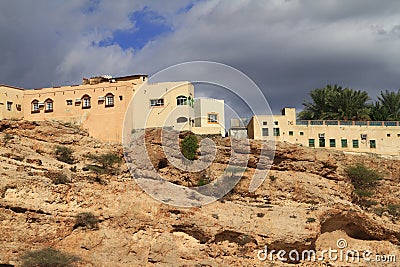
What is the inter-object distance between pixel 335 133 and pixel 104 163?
1990 centimetres

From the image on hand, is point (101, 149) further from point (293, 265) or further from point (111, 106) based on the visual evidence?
point (293, 265)

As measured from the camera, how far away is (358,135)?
39.7 metres

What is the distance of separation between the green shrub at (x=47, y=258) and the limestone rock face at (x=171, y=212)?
39 centimetres

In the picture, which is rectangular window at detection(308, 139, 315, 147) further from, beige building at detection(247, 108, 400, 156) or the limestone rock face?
the limestone rock face

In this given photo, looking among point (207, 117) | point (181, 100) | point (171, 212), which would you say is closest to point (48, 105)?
point (181, 100)

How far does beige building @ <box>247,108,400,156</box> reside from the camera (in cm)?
3900

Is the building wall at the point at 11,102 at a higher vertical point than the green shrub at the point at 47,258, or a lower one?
higher

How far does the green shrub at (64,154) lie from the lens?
90.5 feet

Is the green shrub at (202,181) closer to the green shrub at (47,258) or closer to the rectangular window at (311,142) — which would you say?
the green shrub at (47,258)

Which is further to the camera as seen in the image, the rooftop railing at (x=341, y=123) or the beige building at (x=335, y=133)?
the rooftop railing at (x=341, y=123)

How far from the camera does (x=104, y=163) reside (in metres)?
27.3

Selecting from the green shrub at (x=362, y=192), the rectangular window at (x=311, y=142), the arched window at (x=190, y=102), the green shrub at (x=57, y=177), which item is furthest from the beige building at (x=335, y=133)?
the green shrub at (x=57, y=177)

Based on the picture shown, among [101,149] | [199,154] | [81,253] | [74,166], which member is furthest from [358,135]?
[81,253]

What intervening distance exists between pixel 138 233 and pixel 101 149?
860 cm
